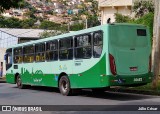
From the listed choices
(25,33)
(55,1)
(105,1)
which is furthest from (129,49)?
(55,1)

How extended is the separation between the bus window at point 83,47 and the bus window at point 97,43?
348 millimetres

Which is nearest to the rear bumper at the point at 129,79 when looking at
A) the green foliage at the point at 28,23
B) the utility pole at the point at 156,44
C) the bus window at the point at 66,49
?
→ the utility pole at the point at 156,44

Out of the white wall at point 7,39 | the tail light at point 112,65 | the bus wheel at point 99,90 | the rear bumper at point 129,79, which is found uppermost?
the white wall at point 7,39

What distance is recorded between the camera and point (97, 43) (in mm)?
15836

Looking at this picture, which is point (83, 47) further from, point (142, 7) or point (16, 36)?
point (16, 36)

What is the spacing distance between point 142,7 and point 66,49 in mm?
17494

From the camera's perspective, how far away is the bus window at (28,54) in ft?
73.1

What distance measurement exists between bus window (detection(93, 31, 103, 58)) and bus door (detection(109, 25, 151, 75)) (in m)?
0.50

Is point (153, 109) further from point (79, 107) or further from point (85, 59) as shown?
point (85, 59)

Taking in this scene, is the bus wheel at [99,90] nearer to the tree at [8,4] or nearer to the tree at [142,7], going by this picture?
the tree at [8,4]

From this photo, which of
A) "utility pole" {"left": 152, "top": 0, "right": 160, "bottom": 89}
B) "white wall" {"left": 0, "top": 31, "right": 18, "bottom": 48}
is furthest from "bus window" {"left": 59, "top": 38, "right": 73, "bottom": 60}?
"white wall" {"left": 0, "top": 31, "right": 18, "bottom": 48}

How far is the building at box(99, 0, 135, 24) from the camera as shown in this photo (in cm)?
4144

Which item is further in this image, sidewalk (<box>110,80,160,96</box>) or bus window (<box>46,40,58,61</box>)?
bus window (<box>46,40,58,61</box>)

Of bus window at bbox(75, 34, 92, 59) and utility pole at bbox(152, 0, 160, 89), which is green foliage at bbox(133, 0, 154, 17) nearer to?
utility pole at bbox(152, 0, 160, 89)
